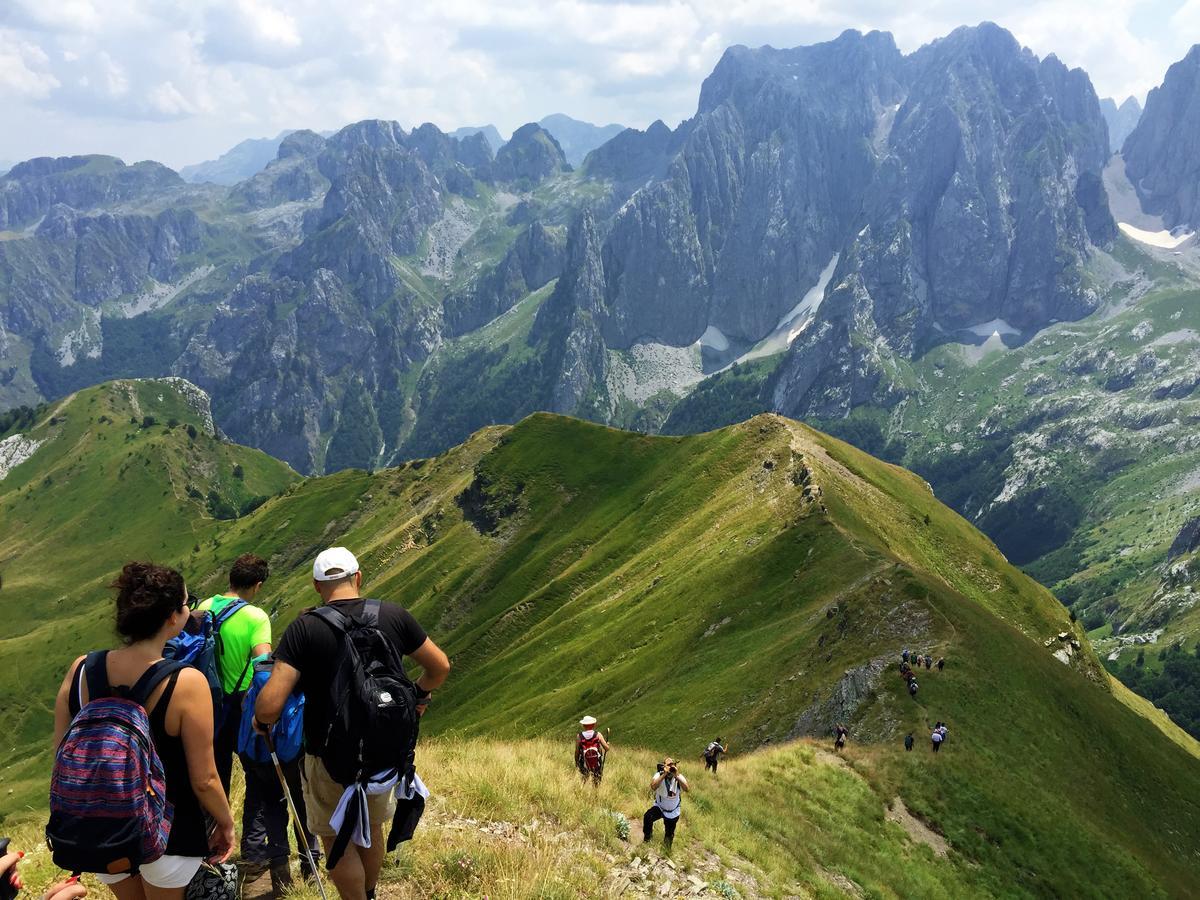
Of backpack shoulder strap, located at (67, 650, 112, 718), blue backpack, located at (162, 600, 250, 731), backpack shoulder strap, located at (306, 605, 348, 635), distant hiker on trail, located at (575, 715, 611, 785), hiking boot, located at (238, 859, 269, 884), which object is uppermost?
backpack shoulder strap, located at (306, 605, 348, 635)

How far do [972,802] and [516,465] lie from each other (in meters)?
116

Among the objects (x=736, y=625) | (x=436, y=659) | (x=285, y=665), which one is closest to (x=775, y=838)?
(x=436, y=659)

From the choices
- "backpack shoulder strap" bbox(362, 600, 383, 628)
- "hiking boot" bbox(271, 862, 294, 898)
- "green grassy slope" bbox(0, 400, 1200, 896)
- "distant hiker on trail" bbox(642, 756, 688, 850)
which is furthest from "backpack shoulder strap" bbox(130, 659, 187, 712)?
"distant hiker on trail" bbox(642, 756, 688, 850)

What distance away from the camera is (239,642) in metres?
11.1

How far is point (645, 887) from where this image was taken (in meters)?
14.2

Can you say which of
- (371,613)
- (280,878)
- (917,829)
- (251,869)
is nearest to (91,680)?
(371,613)

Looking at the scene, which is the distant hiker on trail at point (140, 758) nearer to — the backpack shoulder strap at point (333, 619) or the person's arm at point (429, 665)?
the backpack shoulder strap at point (333, 619)

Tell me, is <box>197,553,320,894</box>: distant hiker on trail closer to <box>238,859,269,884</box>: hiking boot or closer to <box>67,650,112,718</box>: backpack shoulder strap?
<box>238,859,269,884</box>: hiking boot

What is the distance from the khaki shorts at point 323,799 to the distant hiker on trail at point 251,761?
1468mm

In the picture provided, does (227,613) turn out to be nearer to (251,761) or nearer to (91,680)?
(251,761)

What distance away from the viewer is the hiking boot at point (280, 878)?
1102 centimetres

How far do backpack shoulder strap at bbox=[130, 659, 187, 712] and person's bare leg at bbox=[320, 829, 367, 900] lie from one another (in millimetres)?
3133

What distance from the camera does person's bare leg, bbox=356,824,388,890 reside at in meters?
9.72

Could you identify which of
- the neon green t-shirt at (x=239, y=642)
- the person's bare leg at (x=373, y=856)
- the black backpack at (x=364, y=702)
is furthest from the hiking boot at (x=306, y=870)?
the black backpack at (x=364, y=702)
